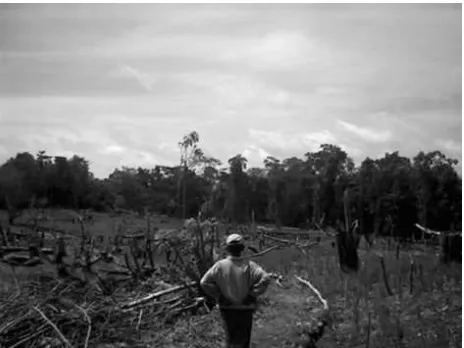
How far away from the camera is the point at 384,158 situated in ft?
126

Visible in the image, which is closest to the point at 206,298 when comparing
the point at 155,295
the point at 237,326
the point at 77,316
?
the point at 155,295

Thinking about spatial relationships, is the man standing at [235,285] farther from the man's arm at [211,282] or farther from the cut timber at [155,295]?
the cut timber at [155,295]

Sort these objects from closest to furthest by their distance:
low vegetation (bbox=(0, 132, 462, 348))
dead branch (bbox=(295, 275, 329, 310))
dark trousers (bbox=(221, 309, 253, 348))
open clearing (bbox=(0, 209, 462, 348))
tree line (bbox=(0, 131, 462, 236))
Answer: dark trousers (bbox=(221, 309, 253, 348))
open clearing (bbox=(0, 209, 462, 348))
low vegetation (bbox=(0, 132, 462, 348))
dead branch (bbox=(295, 275, 329, 310))
tree line (bbox=(0, 131, 462, 236))

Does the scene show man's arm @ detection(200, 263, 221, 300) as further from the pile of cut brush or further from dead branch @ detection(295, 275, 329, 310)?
dead branch @ detection(295, 275, 329, 310)

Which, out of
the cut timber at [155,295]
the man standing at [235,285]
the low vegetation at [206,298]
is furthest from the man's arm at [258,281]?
the cut timber at [155,295]

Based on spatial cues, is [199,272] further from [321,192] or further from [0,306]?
[321,192]

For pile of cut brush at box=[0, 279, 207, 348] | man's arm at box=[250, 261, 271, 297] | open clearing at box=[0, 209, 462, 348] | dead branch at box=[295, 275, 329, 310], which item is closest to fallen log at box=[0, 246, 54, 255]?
pile of cut brush at box=[0, 279, 207, 348]

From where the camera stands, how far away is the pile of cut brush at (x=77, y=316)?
8430 millimetres

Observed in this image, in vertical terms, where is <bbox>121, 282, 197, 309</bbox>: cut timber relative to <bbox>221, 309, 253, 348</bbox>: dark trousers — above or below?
below

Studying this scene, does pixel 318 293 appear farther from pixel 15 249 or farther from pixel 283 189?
pixel 283 189

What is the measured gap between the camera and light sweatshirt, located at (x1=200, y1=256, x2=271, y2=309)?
239 inches

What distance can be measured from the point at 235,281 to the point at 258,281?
23 centimetres

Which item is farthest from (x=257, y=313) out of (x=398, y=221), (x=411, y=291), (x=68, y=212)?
(x=68, y=212)

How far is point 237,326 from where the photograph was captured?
6.18 metres
